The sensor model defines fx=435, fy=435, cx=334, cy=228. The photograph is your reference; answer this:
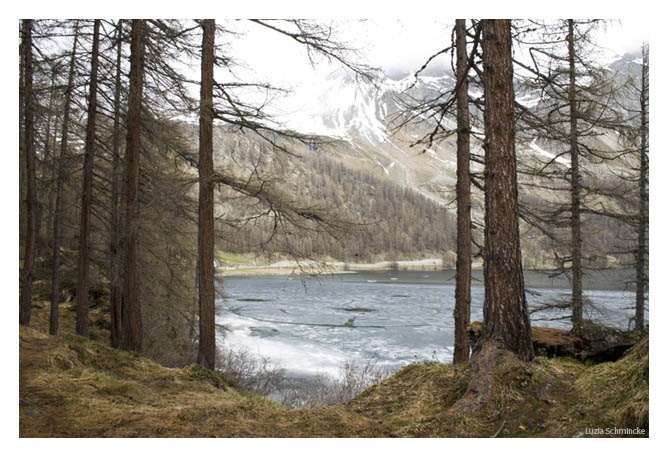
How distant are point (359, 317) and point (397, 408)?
1505 cm

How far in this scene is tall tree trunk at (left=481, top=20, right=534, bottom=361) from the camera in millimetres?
3201

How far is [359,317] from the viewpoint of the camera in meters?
18.1

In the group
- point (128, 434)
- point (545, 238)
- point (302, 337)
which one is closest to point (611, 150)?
point (545, 238)

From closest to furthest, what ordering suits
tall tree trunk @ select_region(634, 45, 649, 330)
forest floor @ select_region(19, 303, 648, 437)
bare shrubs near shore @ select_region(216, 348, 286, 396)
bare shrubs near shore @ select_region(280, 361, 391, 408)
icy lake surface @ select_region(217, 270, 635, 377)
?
forest floor @ select_region(19, 303, 648, 437) < tall tree trunk @ select_region(634, 45, 649, 330) < bare shrubs near shore @ select_region(280, 361, 391, 408) < bare shrubs near shore @ select_region(216, 348, 286, 396) < icy lake surface @ select_region(217, 270, 635, 377)

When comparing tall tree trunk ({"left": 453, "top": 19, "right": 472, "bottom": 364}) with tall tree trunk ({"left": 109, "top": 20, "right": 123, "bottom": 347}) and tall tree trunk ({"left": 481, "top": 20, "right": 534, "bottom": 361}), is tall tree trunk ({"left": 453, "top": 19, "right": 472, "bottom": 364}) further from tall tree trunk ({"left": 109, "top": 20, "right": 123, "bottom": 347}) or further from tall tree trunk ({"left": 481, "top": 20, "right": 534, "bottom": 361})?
tall tree trunk ({"left": 109, "top": 20, "right": 123, "bottom": 347})

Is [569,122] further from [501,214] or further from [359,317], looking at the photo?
[359,317]

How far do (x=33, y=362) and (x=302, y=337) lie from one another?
1145cm

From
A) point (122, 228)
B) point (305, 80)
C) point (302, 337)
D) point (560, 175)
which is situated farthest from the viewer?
point (302, 337)

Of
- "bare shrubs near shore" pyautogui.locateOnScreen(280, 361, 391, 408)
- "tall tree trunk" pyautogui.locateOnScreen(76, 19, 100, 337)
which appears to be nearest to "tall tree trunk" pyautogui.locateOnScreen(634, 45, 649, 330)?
"bare shrubs near shore" pyautogui.locateOnScreen(280, 361, 391, 408)

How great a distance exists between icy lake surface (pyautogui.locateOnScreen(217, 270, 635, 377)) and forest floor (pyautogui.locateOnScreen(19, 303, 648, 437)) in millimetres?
2518

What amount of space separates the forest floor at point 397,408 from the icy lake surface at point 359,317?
252 cm

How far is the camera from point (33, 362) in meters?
3.96
